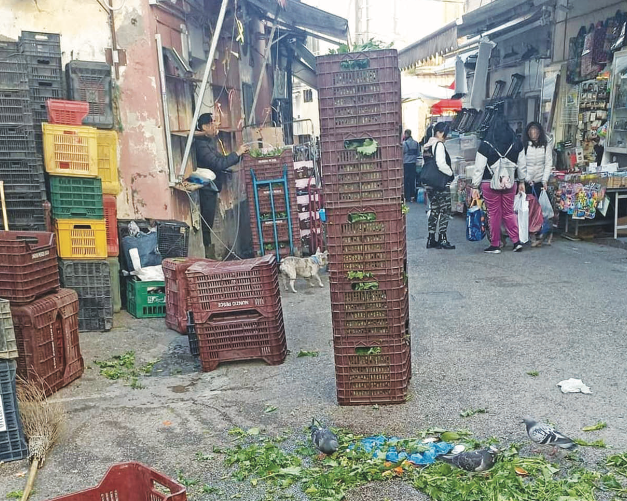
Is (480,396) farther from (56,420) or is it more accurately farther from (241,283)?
(56,420)

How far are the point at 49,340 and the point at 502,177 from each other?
7062 millimetres

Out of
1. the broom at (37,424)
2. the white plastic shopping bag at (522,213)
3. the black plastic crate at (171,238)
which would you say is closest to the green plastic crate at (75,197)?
the black plastic crate at (171,238)

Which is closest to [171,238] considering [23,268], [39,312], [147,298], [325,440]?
[147,298]

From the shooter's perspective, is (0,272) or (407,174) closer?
(0,272)

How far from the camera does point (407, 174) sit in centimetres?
1797

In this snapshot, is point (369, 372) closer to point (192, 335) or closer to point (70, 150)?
point (192, 335)

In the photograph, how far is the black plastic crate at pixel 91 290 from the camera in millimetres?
7238

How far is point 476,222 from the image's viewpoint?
1105 cm

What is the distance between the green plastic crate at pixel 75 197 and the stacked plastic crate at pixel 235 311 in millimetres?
2011

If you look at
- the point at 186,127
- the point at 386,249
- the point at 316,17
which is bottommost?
the point at 386,249

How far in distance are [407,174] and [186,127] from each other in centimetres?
959

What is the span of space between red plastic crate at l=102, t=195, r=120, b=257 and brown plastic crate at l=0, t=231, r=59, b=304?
1.83m

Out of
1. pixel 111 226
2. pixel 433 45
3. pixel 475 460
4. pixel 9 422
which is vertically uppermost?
pixel 433 45

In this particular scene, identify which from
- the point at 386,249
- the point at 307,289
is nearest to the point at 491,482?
the point at 386,249
